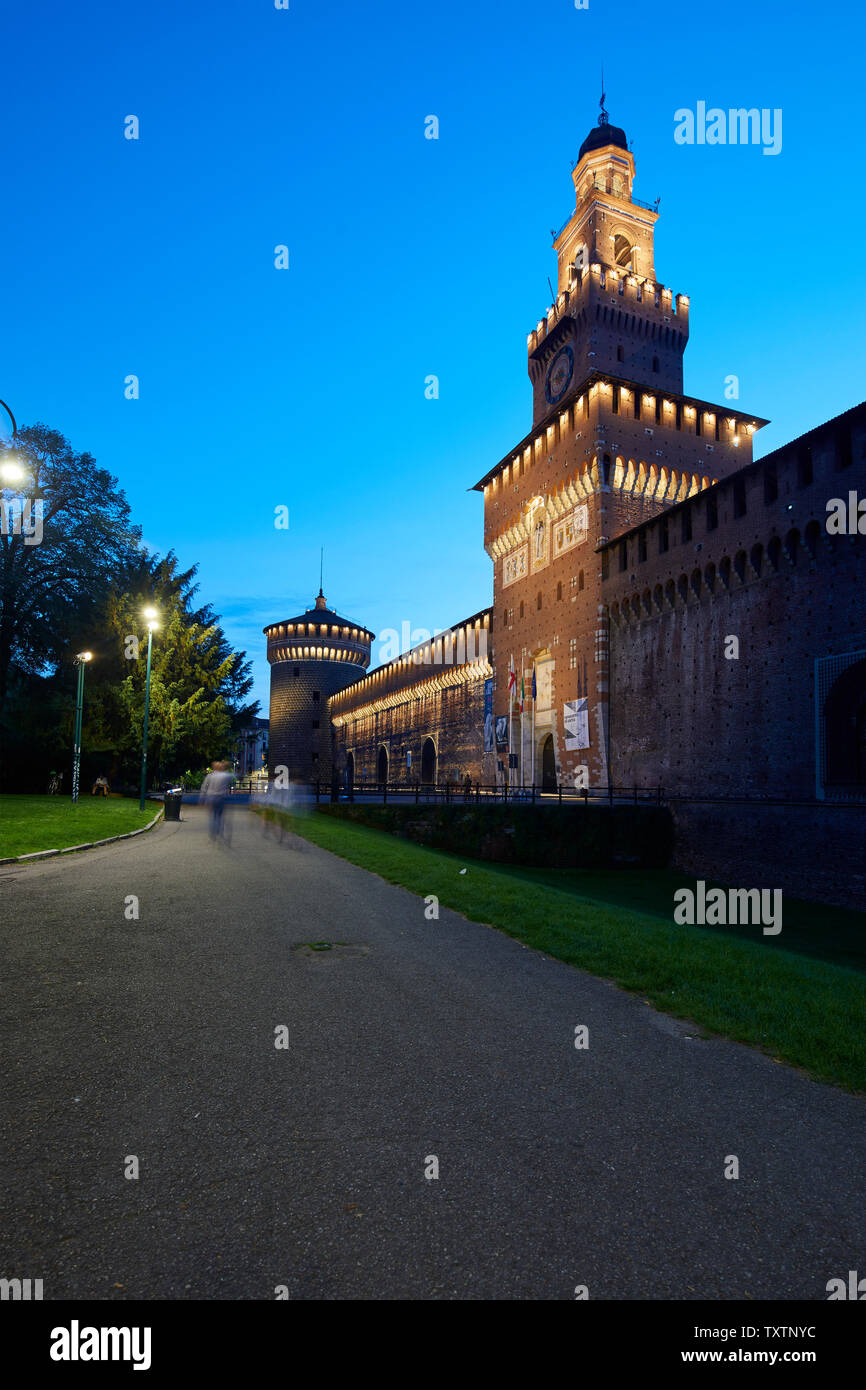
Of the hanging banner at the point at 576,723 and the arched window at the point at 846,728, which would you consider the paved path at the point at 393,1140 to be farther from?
the hanging banner at the point at 576,723

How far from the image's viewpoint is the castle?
67.6ft

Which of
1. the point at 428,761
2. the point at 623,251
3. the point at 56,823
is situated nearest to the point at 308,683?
the point at 428,761

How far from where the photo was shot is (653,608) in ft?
93.5

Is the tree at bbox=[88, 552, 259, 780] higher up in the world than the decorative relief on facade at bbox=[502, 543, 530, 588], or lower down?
lower down

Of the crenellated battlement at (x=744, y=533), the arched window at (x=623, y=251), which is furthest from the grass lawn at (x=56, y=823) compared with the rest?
the arched window at (x=623, y=251)

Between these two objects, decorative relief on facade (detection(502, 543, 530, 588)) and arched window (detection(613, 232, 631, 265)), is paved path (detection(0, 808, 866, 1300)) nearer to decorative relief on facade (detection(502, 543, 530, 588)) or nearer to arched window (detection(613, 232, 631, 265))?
decorative relief on facade (detection(502, 543, 530, 588))

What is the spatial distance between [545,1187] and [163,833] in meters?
18.2

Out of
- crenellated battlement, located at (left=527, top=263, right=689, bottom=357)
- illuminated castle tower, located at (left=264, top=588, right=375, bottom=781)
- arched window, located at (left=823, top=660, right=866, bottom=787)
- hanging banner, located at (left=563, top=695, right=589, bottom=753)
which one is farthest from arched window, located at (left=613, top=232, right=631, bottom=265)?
illuminated castle tower, located at (left=264, top=588, right=375, bottom=781)

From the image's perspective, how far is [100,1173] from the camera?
305 cm

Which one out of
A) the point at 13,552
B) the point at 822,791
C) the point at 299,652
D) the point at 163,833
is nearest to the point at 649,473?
the point at 822,791

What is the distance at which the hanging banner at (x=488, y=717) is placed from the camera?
40.8m

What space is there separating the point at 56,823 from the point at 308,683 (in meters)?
56.5

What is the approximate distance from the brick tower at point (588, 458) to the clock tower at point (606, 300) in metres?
0.08

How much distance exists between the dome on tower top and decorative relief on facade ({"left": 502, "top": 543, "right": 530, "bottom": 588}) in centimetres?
2380
